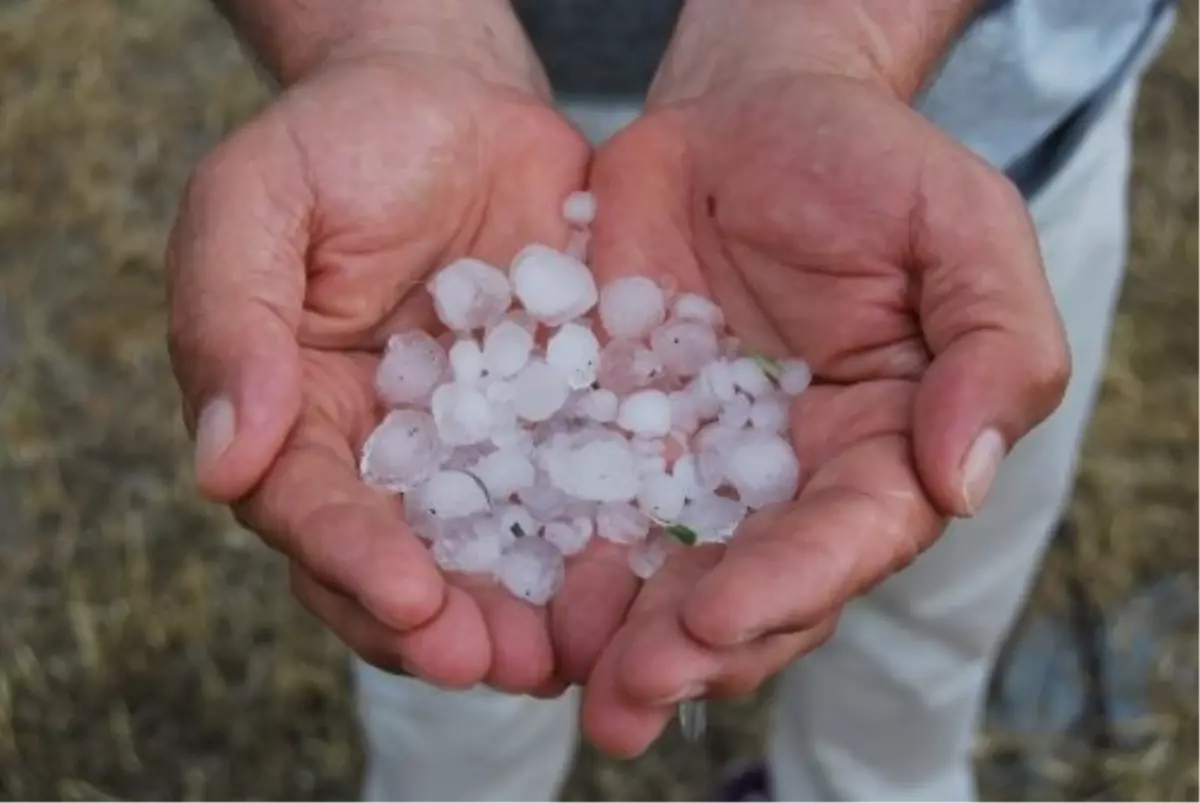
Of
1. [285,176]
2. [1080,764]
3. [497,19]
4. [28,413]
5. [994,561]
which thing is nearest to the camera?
[285,176]

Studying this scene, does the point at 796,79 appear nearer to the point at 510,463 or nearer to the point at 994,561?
the point at 510,463

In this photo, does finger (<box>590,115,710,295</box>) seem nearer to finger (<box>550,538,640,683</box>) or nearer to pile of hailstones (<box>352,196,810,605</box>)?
pile of hailstones (<box>352,196,810,605</box>)

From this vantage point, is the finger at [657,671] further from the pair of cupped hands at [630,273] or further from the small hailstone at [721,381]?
the small hailstone at [721,381]

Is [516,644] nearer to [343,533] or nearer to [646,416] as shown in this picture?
[343,533]

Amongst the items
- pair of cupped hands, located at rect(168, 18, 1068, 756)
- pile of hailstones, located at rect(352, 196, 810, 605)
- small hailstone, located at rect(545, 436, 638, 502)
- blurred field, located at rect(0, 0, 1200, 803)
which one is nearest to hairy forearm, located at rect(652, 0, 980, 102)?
pair of cupped hands, located at rect(168, 18, 1068, 756)

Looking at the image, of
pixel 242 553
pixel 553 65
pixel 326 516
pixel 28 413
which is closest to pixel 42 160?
pixel 28 413

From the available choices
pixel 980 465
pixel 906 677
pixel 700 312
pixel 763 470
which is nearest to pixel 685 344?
pixel 700 312
